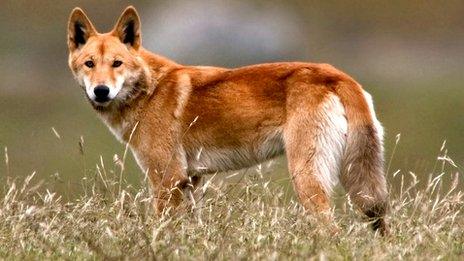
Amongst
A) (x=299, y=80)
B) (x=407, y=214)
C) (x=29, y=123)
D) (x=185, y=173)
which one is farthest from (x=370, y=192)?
(x=29, y=123)

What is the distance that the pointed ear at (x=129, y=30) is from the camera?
9.43 meters

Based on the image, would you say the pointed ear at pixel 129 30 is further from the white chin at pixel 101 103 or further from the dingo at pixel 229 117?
the white chin at pixel 101 103

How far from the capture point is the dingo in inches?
323

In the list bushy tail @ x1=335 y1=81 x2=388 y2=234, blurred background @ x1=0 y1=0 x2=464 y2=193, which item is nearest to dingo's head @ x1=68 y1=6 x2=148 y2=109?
bushy tail @ x1=335 y1=81 x2=388 y2=234

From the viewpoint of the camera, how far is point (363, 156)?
8.14m

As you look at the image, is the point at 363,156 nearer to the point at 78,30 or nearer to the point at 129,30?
the point at 129,30

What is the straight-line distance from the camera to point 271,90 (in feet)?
28.5

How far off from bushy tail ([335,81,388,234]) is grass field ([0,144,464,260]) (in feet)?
0.38

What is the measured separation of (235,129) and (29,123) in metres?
16.9

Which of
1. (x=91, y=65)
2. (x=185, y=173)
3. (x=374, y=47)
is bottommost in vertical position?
(x=374, y=47)

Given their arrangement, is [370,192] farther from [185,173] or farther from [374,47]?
[374,47]

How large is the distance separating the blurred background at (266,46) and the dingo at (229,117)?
1447 centimetres

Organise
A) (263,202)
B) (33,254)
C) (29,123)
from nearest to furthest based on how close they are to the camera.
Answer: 1. (33,254)
2. (263,202)
3. (29,123)

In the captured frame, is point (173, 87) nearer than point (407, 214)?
No
